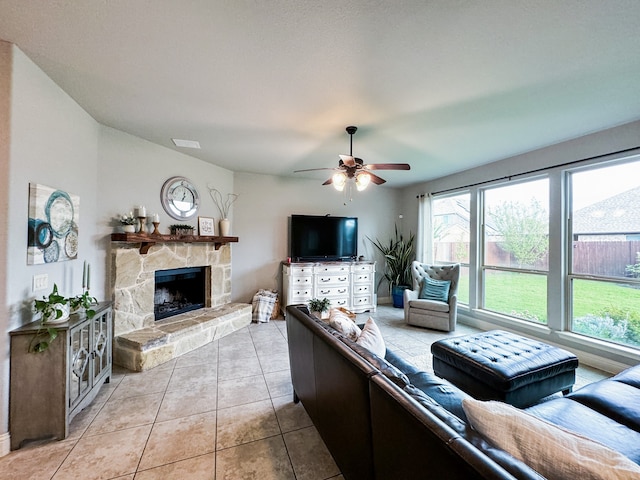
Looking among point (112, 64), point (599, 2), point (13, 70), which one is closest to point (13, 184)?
point (13, 70)

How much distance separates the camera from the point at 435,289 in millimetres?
4156

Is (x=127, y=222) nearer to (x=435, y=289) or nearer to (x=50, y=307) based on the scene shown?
(x=50, y=307)

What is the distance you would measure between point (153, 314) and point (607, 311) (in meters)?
5.38

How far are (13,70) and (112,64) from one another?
Answer: 567mm

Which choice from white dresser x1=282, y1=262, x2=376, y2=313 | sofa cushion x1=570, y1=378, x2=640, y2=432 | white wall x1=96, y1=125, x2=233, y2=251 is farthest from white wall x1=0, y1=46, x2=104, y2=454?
sofa cushion x1=570, y1=378, x2=640, y2=432

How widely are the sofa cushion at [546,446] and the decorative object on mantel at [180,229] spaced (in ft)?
12.3

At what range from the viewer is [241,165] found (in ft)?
14.1

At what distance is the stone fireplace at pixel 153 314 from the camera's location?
2768 millimetres

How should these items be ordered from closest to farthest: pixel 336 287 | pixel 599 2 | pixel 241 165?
pixel 599 2
pixel 241 165
pixel 336 287

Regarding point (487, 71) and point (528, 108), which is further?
point (528, 108)

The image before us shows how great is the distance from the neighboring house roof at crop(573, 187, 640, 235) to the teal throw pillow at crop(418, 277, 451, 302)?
1697mm

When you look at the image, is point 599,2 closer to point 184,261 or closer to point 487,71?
point 487,71

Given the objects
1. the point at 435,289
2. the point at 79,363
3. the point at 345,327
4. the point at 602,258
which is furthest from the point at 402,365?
the point at 602,258

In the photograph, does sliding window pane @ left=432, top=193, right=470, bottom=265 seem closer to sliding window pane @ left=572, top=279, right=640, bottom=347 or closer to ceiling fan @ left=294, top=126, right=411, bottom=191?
sliding window pane @ left=572, top=279, right=640, bottom=347
